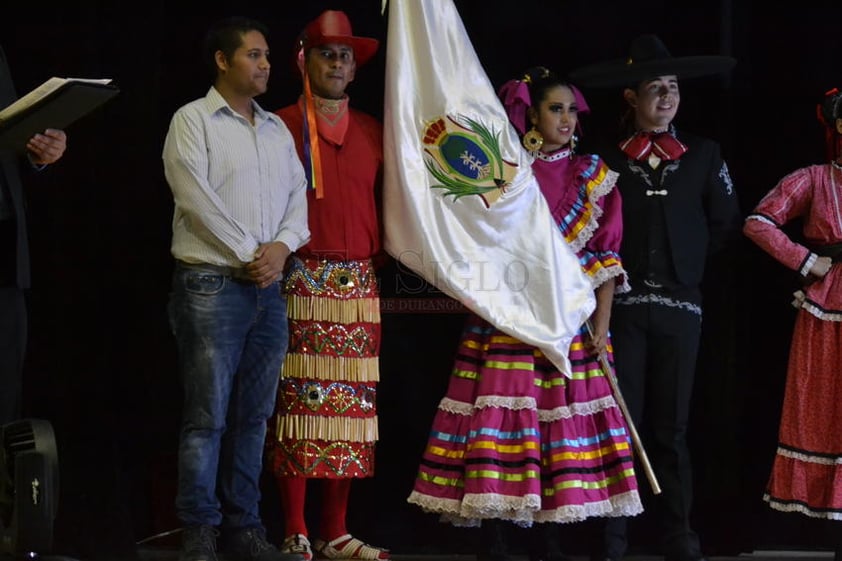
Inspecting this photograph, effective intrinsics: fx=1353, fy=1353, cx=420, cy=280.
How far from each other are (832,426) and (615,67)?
4.95ft

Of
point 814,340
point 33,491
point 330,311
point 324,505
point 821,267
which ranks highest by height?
point 821,267

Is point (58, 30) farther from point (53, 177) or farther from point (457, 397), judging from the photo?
point (457, 397)

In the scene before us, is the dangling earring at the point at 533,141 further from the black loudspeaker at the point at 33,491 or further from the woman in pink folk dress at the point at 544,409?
the black loudspeaker at the point at 33,491

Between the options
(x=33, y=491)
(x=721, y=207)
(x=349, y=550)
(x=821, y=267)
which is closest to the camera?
(x=33, y=491)

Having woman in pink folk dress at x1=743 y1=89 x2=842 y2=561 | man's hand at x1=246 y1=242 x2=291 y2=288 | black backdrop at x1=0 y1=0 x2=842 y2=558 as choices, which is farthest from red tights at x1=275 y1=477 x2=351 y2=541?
woman in pink folk dress at x1=743 y1=89 x2=842 y2=561

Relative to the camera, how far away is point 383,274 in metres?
5.23

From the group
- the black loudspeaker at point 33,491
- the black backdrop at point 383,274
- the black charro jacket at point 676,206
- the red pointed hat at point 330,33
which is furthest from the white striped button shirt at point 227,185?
the black charro jacket at point 676,206

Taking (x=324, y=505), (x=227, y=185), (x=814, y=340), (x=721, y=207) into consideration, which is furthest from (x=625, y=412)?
(x=227, y=185)

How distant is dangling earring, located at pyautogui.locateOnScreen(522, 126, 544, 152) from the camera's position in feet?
15.7

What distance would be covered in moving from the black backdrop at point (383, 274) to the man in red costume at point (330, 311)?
1.61ft

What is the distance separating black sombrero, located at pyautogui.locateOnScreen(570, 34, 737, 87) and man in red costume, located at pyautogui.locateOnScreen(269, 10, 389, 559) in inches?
34.2

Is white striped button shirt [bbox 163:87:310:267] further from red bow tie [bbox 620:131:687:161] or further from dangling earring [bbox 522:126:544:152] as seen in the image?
red bow tie [bbox 620:131:687:161]

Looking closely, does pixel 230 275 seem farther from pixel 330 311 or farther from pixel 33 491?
pixel 33 491

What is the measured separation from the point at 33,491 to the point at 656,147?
98.9 inches
